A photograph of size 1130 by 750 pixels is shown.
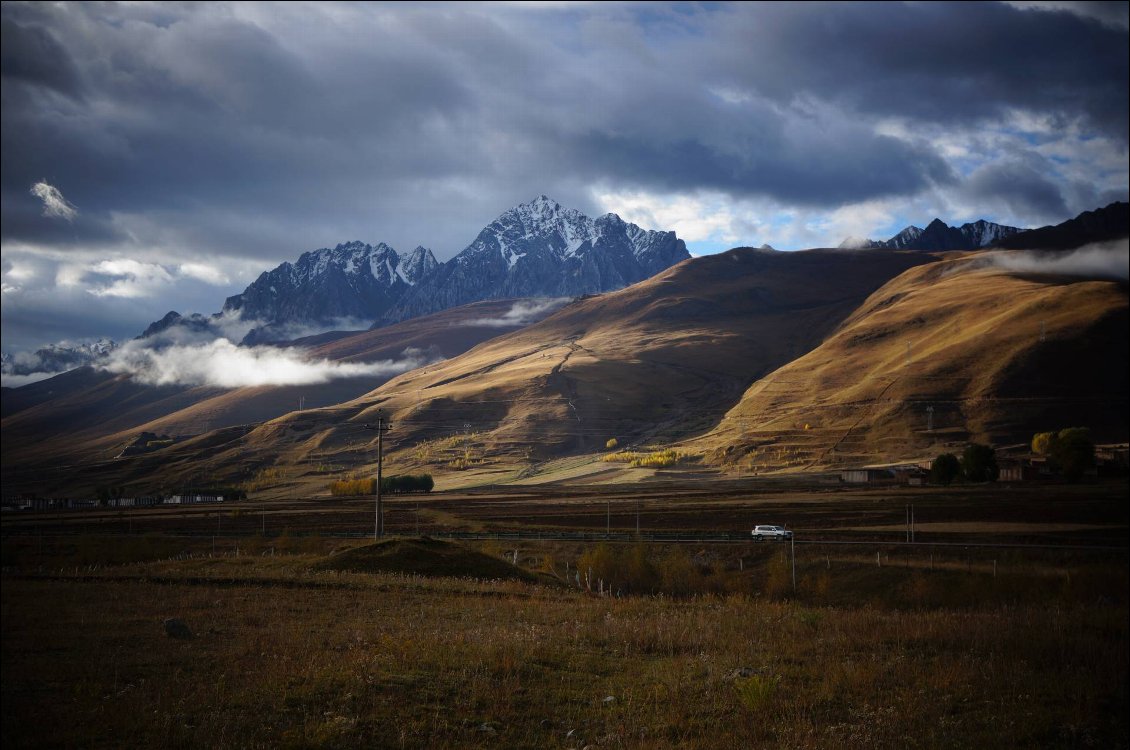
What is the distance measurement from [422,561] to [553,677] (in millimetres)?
31135

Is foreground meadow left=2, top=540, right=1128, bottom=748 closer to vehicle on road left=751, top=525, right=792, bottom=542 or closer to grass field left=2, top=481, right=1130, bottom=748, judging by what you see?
grass field left=2, top=481, right=1130, bottom=748

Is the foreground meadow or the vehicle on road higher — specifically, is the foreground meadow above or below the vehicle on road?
above

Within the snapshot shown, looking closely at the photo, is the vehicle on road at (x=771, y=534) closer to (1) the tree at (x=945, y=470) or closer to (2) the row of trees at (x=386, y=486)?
(1) the tree at (x=945, y=470)

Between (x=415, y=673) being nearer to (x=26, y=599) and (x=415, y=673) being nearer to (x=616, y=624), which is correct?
(x=616, y=624)

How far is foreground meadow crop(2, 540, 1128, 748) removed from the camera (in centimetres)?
1395

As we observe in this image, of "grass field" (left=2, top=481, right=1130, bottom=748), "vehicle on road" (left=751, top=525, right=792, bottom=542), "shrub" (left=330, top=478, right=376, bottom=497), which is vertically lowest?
"shrub" (left=330, top=478, right=376, bottom=497)

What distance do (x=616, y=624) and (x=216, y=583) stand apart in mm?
23767

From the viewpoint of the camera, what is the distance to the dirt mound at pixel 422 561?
151 feet

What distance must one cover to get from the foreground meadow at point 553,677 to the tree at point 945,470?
11419 cm

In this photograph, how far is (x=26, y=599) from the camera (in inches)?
1264

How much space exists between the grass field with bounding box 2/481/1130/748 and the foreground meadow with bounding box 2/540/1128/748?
2.5 inches

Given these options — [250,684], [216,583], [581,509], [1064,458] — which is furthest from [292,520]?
[1064,458]

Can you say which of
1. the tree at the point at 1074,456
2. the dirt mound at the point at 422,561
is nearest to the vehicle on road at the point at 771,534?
the dirt mound at the point at 422,561

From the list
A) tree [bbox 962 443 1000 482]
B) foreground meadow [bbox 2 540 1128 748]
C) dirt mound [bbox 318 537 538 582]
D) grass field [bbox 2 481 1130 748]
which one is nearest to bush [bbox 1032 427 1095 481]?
tree [bbox 962 443 1000 482]
